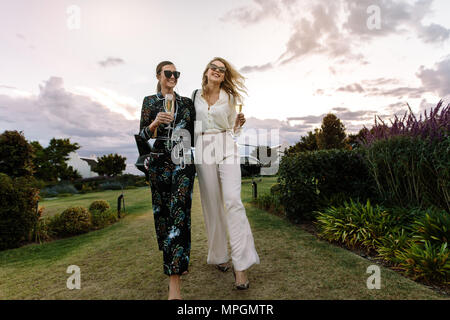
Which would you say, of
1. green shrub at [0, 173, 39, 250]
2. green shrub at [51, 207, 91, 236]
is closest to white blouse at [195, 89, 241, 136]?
green shrub at [0, 173, 39, 250]

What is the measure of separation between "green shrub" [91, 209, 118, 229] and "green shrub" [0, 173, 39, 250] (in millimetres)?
1604

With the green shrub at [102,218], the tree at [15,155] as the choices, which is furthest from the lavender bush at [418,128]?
the tree at [15,155]

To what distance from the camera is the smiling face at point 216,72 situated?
3.28 m

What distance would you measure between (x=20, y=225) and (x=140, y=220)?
2967 millimetres

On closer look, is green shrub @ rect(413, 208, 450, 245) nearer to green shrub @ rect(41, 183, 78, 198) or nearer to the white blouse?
the white blouse

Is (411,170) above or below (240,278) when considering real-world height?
above

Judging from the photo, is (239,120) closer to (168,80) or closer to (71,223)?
(168,80)

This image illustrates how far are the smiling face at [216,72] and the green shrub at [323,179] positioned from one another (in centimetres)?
355

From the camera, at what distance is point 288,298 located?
2.73 meters

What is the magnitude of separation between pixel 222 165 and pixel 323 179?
12.4 feet

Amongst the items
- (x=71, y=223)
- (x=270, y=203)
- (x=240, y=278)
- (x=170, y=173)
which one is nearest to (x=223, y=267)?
(x=240, y=278)

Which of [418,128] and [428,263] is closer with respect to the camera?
[428,263]

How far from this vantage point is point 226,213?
9.91 ft

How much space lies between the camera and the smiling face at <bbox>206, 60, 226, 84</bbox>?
3.28m
